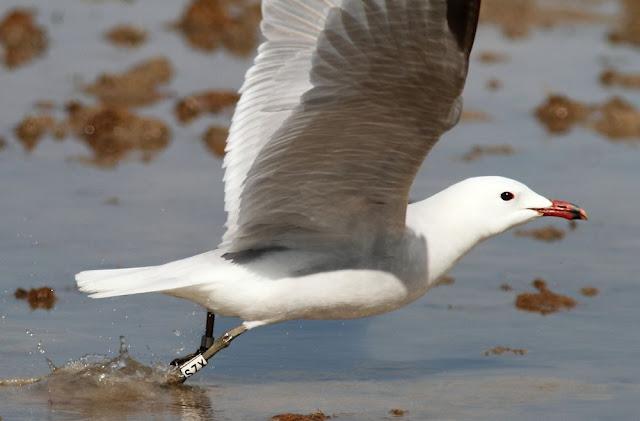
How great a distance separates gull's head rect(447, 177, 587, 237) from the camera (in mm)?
7574

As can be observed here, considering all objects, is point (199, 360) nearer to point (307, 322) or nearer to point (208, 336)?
point (208, 336)

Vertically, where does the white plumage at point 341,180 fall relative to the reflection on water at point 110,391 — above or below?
above

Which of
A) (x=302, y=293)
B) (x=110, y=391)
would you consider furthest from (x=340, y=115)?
(x=110, y=391)

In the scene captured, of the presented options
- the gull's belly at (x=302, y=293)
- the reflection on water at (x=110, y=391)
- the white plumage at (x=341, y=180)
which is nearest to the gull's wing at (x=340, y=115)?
the white plumage at (x=341, y=180)

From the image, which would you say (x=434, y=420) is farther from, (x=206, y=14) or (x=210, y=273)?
(x=206, y=14)

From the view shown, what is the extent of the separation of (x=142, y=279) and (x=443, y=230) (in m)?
1.42

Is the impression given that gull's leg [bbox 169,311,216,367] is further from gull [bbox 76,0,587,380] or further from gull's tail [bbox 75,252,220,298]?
gull's tail [bbox 75,252,220,298]

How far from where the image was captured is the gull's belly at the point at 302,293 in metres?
7.29

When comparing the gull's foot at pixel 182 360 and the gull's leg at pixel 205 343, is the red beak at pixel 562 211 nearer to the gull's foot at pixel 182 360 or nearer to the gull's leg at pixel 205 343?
the gull's leg at pixel 205 343

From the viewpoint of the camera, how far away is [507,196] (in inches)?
301

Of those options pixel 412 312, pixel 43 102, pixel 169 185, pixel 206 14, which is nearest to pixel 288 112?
pixel 412 312

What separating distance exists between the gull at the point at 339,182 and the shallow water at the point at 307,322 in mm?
414

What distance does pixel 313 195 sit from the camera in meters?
7.17

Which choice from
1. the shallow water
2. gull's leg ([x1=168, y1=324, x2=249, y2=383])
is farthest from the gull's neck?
gull's leg ([x1=168, y1=324, x2=249, y2=383])
